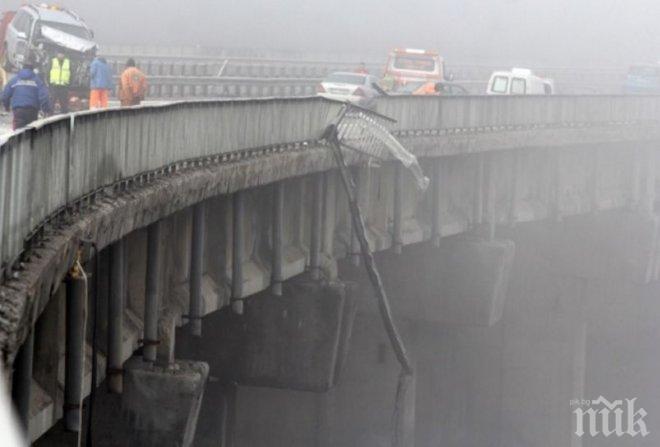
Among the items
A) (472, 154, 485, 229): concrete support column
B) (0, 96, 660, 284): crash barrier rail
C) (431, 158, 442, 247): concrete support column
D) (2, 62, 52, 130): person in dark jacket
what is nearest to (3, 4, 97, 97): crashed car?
(472, 154, 485, 229): concrete support column

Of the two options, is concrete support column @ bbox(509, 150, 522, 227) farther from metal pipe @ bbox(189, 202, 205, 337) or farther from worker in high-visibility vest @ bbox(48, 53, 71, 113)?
metal pipe @ bbox(189, 202, 205, 337)

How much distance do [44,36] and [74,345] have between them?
91.0 ft

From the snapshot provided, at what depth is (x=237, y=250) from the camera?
18.0 m

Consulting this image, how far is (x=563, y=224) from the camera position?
3653 centimetres

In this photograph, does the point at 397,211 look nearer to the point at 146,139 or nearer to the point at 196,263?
the point at 196,263

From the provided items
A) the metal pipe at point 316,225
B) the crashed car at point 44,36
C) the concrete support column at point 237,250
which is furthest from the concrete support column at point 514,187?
the concrete support column at point 237,250

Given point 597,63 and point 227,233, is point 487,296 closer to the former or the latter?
point 227,233

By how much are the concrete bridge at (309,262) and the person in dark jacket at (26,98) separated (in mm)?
3042

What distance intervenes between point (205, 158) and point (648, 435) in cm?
2469

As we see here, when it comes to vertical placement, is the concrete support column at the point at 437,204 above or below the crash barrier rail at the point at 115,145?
below

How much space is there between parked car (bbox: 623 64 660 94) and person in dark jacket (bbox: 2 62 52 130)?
148 ft

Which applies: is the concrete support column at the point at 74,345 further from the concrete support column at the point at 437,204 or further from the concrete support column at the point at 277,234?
the concrete support column at the point at 437,204

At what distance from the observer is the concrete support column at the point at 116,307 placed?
13406 mm

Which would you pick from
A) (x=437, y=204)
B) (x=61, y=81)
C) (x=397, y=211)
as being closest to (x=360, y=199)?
(x=397, y=211)
